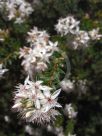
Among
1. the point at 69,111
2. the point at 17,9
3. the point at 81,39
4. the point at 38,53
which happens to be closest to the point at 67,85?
the point at 69,111

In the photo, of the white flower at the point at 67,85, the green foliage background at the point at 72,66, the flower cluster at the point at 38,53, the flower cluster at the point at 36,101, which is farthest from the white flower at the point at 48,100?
the white flower at the point at 67,85

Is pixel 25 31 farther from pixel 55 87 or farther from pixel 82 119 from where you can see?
pixel 55 87

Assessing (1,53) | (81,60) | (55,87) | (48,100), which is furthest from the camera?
(81,60)

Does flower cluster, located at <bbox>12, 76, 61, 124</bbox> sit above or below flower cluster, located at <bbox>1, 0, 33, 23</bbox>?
below

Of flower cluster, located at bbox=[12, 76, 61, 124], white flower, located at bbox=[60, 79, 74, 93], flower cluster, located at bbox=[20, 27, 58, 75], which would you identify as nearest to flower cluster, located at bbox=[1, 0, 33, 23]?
flower cluster, located at bbox=[20, 27, 58, 75]

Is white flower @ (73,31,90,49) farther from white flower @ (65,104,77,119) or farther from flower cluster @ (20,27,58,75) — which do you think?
white flower @ (65,104,77,119)

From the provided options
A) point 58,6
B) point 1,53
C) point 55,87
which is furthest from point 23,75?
point 55,87

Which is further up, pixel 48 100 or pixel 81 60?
pixel 81 60
